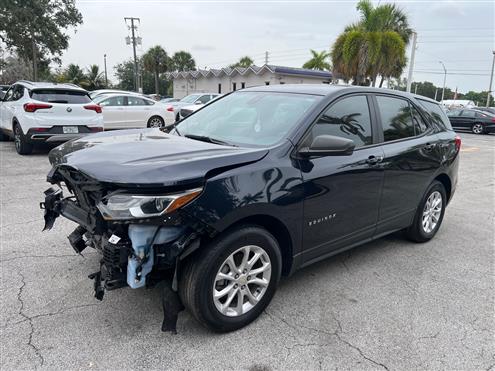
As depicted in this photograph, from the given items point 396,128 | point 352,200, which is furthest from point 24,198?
point 396,128

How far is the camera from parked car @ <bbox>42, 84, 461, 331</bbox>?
8.04 ft

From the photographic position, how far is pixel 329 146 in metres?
2.92

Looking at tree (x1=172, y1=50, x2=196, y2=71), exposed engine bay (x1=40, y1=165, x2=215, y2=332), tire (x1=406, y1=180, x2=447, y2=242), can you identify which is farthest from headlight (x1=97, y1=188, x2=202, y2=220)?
tree (x1=172, y1=50, x2=196, y2=71)

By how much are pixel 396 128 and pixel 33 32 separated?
95.0 ft

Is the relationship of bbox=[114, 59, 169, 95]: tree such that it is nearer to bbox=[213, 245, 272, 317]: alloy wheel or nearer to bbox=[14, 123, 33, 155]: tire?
bbox=[14, 123, 33, 155]: tire

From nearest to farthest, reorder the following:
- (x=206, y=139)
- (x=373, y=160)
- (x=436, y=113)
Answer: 1. (x=206, y=139)
2. (x=373, y=160)
3. (x=436, y=113)

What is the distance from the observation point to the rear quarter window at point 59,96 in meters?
8.84

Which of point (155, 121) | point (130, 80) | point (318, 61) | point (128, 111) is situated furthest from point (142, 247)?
point (130, 80)

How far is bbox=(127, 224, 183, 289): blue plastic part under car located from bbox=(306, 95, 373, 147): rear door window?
1399 millimetres

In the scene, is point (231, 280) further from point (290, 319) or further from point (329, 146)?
point (329, 146)

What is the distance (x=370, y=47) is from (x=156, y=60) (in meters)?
33.0

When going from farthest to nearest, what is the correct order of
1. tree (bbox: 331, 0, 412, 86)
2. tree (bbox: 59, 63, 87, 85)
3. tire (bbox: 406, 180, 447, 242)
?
1. tree (bbox: 59, 63, 87, 85)
2. tree (bbox: 331, 0, 412, 86)
3. tire (bbox: 406, 180, 447, 242)

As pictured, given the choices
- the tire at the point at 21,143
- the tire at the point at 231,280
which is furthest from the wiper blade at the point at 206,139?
the tire at the point at 21,143

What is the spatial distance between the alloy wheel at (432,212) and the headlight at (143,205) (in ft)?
10.8
